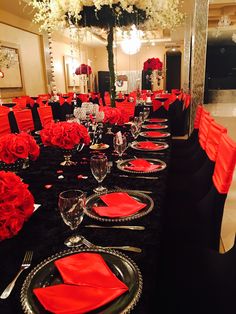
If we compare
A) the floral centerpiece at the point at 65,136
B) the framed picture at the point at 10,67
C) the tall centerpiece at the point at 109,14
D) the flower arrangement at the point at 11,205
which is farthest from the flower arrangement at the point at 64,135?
the framed picture at the point at 10,67

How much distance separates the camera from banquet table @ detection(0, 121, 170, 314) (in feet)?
2.31

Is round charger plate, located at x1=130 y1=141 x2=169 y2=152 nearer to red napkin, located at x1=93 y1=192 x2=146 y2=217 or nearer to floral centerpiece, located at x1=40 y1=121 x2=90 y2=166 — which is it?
floral centerpiece, located at x1=40 y1=121 x2=90 y2=166

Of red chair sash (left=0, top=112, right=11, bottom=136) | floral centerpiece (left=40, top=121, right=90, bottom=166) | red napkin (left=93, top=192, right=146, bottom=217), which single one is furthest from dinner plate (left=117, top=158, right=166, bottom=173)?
red chair sash (left=0, top=112, right=11, bottom=136)

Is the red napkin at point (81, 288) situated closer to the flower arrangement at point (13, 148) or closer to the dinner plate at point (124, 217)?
the dinner plate at point (124, 217)

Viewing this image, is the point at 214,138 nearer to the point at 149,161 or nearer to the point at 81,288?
the point at 149,161

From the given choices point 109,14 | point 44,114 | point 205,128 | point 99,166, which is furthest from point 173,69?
point 99,166

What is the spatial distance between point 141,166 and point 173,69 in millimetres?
12109

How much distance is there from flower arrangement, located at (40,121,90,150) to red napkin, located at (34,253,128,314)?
95 cm

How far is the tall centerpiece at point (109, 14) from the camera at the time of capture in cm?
250

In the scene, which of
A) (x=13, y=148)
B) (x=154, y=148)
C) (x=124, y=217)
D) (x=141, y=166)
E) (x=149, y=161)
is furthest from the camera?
(x=154, y=148)

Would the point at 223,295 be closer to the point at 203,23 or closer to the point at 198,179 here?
the point at 198,179

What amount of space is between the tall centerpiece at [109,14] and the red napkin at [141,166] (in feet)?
4.76

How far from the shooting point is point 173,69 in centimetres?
1280

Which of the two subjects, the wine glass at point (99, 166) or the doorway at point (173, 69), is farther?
the doorway at point (173, 69)
